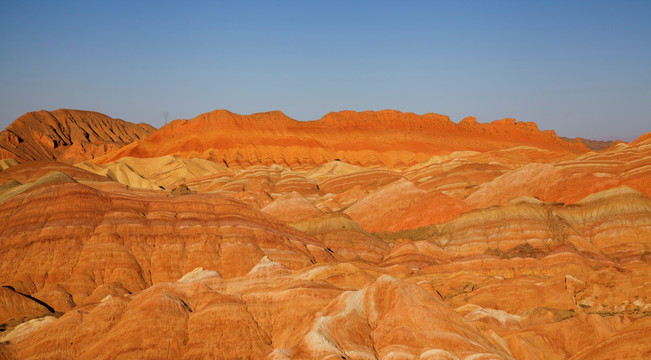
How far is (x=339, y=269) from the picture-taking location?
155 ft

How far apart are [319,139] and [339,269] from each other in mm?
132399

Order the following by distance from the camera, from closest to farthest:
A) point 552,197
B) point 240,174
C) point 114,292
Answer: point 114,292 < point 552,197 < point 240,174

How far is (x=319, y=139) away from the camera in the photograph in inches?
7032

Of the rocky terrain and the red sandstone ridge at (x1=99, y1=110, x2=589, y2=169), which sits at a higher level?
the red sandstone ridge at (x1=99, y1=110, x2=589, y2=169)

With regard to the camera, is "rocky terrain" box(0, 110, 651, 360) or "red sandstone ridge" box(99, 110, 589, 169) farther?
"red sandstone ridge" box(99, 110, 589, 169)

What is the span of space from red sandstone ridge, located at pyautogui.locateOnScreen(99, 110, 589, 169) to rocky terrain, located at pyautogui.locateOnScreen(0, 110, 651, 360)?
6062 centimetres

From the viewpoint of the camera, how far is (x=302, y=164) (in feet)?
547

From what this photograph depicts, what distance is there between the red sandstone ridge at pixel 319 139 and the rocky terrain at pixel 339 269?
6062 cm

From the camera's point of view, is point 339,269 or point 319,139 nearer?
point 339,269

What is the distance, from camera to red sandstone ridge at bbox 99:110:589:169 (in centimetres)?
16800

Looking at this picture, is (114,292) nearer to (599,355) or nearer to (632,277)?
(599,355)

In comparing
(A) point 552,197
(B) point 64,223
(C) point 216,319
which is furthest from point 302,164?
(C) point 216,319

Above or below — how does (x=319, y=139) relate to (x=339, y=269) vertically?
above

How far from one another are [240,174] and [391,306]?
338 feet
